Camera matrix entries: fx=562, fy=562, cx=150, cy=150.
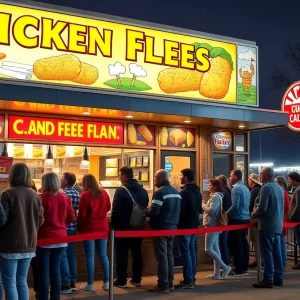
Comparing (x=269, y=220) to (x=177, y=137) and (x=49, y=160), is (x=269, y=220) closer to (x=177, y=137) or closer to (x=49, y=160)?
(x=177, y=137)

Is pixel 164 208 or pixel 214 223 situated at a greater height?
pixel 164 208

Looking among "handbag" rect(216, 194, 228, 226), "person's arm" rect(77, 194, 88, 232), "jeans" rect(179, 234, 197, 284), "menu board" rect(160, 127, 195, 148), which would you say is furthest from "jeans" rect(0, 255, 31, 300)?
"menu board" rect(160, 127, 195, 148)

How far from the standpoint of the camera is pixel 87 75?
38.5ft

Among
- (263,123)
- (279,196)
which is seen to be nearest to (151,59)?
(263,123)

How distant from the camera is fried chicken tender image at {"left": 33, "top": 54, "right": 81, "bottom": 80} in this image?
11148 millimetres

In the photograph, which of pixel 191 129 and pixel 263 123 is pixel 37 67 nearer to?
pixel 191 129

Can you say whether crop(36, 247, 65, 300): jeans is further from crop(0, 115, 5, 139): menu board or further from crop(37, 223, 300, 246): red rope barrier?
crop(0, 115, 5, 139): menu board

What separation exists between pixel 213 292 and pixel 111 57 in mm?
5423

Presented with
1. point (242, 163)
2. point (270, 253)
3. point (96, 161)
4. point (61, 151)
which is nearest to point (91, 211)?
point (270, 253)

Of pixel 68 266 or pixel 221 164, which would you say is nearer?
pixel 68 266

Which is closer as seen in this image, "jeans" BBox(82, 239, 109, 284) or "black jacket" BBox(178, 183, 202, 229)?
"jeans" BBox(82, 239, 109, 284)

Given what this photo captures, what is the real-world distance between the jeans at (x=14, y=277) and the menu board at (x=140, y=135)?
612 centimetres

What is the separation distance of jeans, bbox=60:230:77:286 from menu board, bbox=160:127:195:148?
4283 millimetres

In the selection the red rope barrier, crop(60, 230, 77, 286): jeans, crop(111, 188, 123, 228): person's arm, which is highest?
crop(111, 188, 123, 228): person's arm
